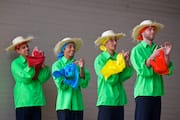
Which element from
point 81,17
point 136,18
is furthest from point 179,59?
point 81,17

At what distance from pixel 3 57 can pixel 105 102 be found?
164 cm

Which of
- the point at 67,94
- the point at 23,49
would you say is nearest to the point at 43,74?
the point at 23,49

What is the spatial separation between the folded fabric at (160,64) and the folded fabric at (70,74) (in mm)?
832

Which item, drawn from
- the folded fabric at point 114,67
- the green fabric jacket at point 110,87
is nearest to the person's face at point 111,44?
the green fabric jacket at point 110,87

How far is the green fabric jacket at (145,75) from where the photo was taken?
4496 mm

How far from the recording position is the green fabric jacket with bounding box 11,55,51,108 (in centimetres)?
510

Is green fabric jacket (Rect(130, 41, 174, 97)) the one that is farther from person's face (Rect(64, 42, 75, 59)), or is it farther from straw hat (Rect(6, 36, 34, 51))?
straw hat (Rect(6, 36, 34, 51))

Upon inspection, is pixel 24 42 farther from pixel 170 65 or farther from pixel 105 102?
pixel 170 65

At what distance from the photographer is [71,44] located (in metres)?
5.07

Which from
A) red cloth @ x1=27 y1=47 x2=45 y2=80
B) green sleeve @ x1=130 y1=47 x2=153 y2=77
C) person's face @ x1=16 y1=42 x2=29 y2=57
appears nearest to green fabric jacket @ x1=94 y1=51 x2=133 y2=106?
A: green sleeve @ x1=130 y1=47 x2=153 y2=77

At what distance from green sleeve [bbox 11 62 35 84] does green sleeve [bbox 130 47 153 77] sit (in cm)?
112

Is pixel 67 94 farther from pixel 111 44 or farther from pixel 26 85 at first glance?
pixel 111 44

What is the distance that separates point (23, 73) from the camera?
5.09m

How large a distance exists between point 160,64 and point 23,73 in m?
1.52
